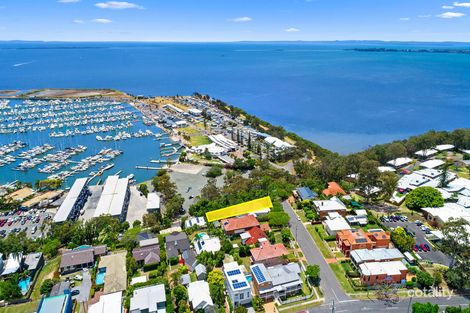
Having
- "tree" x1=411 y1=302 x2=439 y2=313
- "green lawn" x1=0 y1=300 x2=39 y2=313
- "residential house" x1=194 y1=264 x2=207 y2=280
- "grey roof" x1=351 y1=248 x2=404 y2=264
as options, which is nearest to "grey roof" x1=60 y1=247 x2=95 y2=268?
"green lawn" x1=0 y1=300 x2=39 y2=313

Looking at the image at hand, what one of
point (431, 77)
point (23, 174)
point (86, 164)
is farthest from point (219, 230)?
point (431, 77)

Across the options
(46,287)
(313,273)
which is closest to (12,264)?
(46,287)

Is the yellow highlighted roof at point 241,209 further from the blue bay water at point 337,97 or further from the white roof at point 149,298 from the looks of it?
the blue bay water at point 337,97

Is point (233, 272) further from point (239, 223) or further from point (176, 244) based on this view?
point (239, 223)

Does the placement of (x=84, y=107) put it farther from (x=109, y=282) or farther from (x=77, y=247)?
(x=109, y=282)

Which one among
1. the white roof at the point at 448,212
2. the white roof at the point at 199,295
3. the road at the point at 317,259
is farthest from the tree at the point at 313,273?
the white roof at the point at 448,212

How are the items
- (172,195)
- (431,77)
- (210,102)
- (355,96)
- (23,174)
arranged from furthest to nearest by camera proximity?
(431,77) → (355,96) → (210,102) → (23,174) → (172,195)
